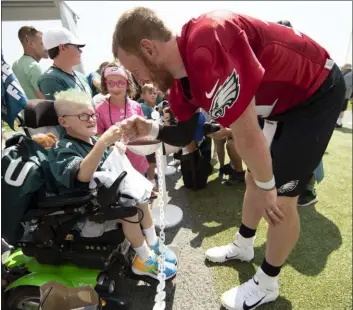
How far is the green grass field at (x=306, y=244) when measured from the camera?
1.73 metres

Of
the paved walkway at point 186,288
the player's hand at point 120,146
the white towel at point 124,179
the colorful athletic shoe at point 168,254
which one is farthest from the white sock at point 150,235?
the player's hand at point 120,146

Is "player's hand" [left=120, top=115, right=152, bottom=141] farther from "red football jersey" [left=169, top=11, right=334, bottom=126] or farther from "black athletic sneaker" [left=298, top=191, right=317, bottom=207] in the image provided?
"black athletic sneaker" [left=298, top=191, right=317, bottom=207]

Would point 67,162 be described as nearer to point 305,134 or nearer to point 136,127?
point 136,127

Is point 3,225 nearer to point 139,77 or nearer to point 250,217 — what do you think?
point 139,77

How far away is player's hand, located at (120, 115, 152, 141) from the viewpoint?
1.54 metres

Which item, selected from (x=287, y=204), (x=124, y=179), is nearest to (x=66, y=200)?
(x=124, y=179)

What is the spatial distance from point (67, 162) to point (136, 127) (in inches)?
16.4

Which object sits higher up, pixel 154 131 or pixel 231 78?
pixel 231 78

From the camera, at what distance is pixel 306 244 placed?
7.22 ft

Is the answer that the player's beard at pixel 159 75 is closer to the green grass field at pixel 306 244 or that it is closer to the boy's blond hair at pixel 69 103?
the boy's blond hair at pixel 69 103

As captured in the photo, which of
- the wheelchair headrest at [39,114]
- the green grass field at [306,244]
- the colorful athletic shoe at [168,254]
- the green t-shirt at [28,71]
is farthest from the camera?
the green t-shirt at [28,71]

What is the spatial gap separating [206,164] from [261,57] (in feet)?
6.76

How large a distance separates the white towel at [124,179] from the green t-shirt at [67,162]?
68mm

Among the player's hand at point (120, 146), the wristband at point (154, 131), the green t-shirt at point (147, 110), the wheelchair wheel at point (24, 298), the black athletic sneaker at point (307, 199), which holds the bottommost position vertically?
the black athletic sneaker at point (307, 199)
